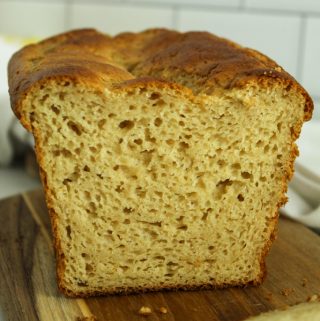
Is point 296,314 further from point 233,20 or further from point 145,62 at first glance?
point 233,20

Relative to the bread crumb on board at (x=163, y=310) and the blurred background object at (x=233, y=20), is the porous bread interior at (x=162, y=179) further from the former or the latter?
the blurred background object at (x=233, y=20)

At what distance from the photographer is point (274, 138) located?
1.65 meters

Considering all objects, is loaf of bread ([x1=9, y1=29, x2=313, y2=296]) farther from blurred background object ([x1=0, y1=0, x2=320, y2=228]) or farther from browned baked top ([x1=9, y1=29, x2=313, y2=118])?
blurred background object ([x1=0, y1=0, x2=320, y2=228])

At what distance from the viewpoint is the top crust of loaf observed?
1563mm

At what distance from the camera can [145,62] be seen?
1.94 m

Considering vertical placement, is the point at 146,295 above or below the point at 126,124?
below

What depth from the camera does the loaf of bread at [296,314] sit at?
150 centimetres

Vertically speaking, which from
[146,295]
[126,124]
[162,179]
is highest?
[126,124]

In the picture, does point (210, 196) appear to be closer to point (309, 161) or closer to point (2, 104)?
point (309, 161)

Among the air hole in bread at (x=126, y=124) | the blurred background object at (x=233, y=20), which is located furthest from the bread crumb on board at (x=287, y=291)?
the blurred background object at (x=233, y=20)

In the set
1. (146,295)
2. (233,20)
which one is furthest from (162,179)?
(233,20)

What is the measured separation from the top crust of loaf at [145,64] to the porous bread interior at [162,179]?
3 centimetres

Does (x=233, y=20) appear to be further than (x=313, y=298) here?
Yes

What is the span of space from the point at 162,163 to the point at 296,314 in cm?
48
